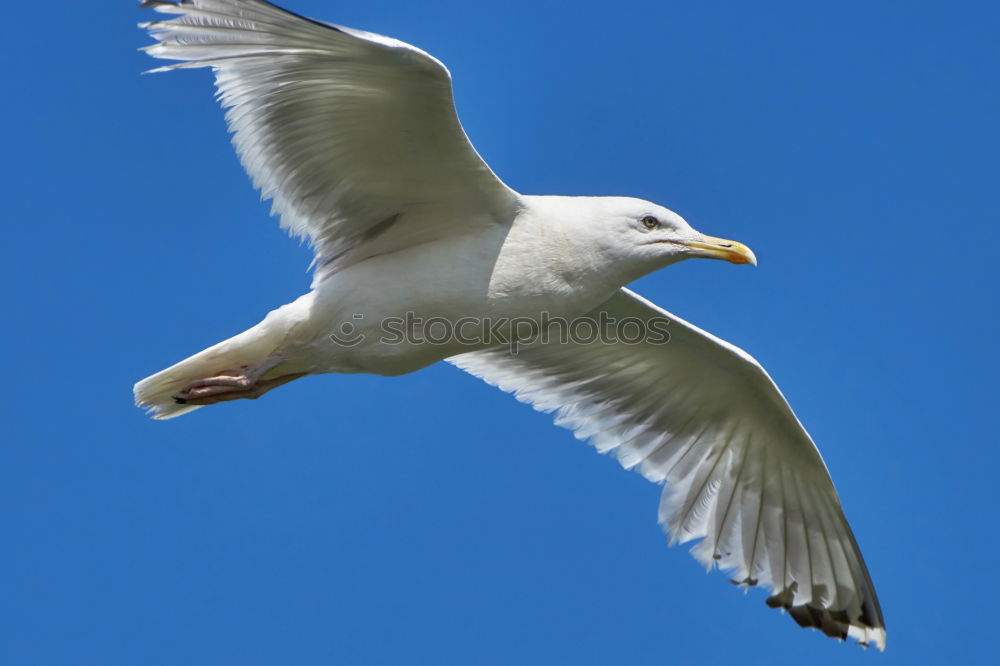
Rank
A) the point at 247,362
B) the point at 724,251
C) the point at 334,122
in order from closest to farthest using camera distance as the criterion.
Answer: the point at 334,122
the point at 724,251
the point at 247,362

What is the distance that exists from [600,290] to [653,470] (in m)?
2.31

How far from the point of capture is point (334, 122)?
7.74m

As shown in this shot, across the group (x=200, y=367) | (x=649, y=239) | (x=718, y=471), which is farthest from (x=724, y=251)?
(x=200, y=367)

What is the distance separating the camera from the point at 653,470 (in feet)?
31.9

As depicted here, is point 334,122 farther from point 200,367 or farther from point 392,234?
point 200,367

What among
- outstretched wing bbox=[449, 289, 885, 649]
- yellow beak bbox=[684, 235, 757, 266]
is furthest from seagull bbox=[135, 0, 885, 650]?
outstretched wing bbox=[449, 289, 885, 649]

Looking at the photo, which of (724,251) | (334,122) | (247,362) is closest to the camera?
(334,122)

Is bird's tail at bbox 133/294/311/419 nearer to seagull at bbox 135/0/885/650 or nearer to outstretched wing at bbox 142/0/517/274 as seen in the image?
seagull at bbox 135/0/885/650

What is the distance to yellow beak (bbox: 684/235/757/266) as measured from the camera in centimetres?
796

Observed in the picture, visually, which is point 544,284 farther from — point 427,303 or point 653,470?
point 653,470

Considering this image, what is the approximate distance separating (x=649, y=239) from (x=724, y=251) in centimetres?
45

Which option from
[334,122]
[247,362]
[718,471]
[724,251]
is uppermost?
[334,122]

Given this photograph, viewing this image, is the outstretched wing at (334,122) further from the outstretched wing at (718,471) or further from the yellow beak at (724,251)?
the outstretched wing at (718,471)

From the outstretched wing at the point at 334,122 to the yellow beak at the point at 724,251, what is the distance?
1071 mm
